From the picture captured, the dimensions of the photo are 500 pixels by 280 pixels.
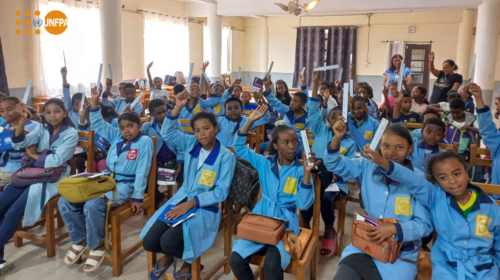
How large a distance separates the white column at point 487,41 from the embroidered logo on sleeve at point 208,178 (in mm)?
6755

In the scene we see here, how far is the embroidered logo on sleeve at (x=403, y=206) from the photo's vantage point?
159 centimetres

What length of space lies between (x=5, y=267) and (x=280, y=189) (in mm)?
1674

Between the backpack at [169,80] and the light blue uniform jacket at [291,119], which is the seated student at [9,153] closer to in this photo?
the light blue uniform jacket at [291,119]

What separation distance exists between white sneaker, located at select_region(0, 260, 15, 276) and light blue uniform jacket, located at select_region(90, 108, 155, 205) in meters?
0.68

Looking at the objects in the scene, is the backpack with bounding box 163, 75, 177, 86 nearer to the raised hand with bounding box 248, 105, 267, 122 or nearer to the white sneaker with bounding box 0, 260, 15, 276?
the white sneaker with bounding box 0, 260, 15, 276

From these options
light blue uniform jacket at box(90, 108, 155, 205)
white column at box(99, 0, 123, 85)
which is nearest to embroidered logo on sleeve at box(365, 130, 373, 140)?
light blue uniform jacket at box(90, 108, 155, 205)

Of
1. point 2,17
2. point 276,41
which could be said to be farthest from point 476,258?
point 276,41

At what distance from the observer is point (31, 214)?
7.01ft

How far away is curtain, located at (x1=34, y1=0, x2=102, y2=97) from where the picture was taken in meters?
5.82

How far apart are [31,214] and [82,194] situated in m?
0.44

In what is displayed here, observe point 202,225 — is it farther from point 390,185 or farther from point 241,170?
point 390,185

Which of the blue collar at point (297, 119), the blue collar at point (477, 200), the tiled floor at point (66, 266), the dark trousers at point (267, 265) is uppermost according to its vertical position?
the blue collar at point (297, 119)

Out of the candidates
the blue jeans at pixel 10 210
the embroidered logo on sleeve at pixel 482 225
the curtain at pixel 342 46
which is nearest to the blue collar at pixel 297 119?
the embroidered logo on sleeve at pixel 482 225

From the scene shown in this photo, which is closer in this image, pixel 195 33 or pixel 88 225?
pixel 88 225
